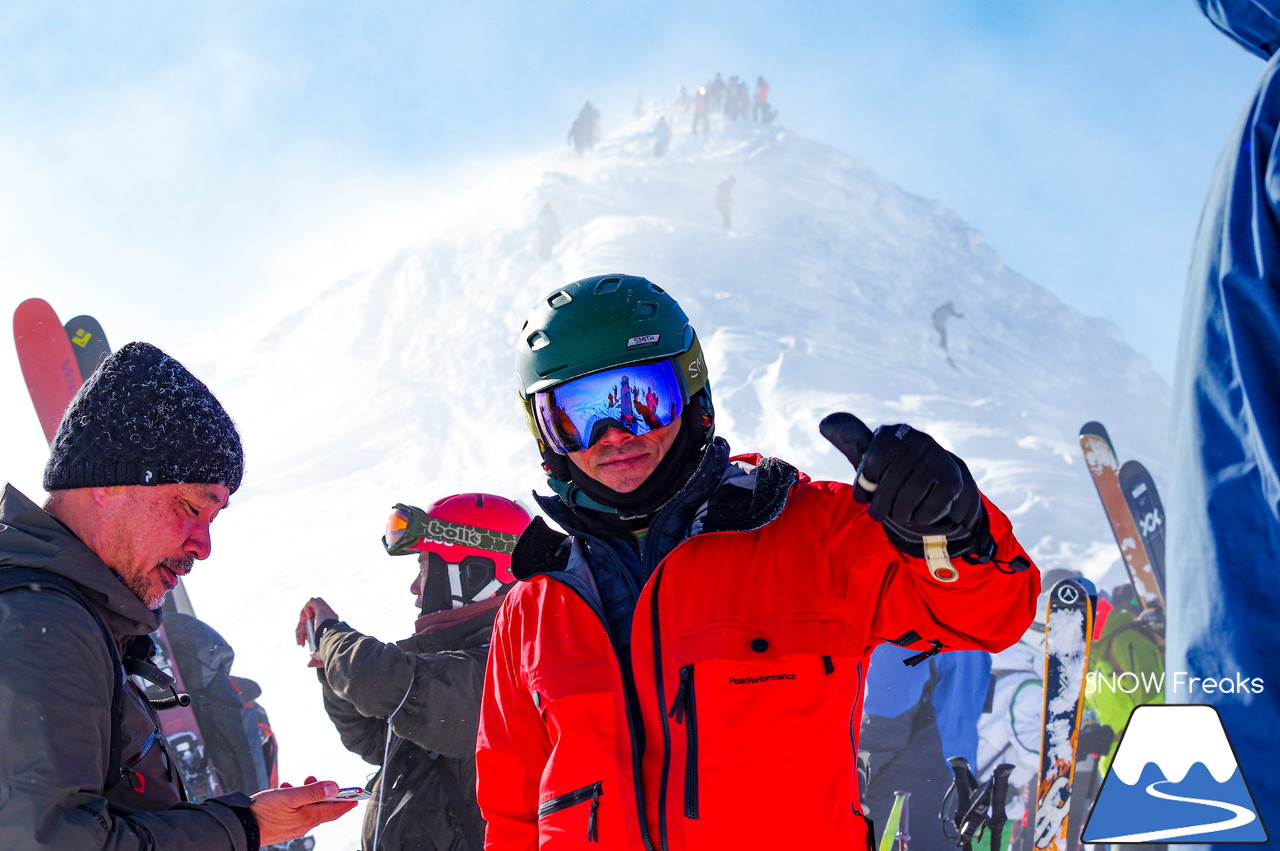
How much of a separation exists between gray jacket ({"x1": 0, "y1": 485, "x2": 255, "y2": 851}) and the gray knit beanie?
14 cm

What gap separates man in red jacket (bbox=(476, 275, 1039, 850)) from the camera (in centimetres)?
148

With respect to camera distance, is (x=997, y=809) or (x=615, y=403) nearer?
(x=615, y=403)

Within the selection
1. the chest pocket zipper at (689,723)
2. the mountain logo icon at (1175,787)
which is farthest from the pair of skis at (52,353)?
the mountain logo icon at (1175,787)

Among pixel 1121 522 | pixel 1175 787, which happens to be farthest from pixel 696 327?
pixel 1175 787

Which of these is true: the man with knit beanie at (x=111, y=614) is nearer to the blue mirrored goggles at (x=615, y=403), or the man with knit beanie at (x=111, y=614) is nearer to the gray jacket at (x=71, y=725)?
the gray jacket at (x=71, y=725)

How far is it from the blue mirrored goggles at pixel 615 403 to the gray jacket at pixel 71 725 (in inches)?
44.1

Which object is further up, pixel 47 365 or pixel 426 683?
pixel 47 365

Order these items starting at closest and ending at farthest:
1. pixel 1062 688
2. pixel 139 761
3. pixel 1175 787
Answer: pixel 1175 787 < pixel 139 761 < pixel 1062 688

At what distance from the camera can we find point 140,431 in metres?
1.98

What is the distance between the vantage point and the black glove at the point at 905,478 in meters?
1.31

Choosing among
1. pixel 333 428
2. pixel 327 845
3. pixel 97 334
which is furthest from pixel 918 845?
pixel 333 428

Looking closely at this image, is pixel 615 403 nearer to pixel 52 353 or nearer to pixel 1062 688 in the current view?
pixel 1062 688

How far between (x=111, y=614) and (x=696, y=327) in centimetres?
3376

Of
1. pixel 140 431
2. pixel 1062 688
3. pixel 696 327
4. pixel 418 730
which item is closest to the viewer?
pixel 140 431
